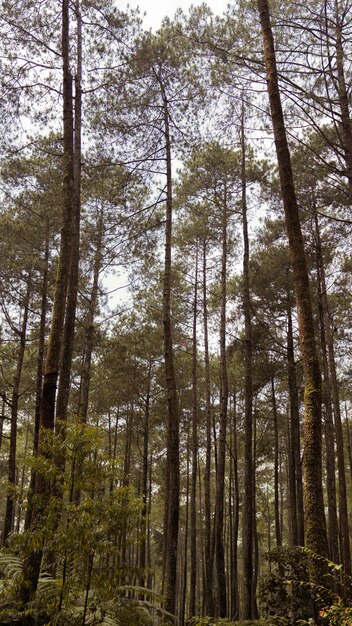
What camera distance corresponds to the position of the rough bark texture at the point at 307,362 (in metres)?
4.67

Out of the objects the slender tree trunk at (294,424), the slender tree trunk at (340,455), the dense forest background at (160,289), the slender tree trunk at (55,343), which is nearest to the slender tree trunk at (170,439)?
the dense forest background at (160,289)

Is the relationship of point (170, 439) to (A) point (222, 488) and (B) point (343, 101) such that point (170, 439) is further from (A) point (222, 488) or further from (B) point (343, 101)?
(B) point (343, 101)

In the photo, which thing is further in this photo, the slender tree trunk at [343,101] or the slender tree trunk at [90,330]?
the slender tree trunk at [90,330]

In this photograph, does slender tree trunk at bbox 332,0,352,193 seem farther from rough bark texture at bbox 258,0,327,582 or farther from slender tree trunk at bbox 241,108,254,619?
rough bark texture at bbox 258,0,327,582

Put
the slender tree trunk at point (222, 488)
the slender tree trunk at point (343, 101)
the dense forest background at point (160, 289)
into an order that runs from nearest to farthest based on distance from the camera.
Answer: the dense forest background at point (160, 289)
the slender tree trunk at point (343, 101)
the slender tree trunk at point (222, 488)

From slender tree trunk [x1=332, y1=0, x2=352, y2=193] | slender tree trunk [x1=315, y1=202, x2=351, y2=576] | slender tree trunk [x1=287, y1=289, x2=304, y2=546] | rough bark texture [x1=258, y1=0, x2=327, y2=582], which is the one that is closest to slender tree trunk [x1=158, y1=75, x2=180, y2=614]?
slender tree trunk [x1=332, y1=0, x2=352, y2=193]

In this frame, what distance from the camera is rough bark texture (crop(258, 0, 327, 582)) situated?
4668 millimetres

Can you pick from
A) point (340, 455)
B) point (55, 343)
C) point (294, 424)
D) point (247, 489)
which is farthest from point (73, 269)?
point (340, 455)

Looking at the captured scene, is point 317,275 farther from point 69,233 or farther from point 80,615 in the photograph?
point 80,615

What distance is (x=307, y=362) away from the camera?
17.2ft

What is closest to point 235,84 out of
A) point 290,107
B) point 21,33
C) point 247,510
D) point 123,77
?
point 290,107

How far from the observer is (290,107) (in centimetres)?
1002

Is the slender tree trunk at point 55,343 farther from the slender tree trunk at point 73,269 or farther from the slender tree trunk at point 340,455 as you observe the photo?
the slender tree trunk at point 340,455

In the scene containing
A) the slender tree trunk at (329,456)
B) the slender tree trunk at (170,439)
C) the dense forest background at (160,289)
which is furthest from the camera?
the slender tree trunk at (329,456)
